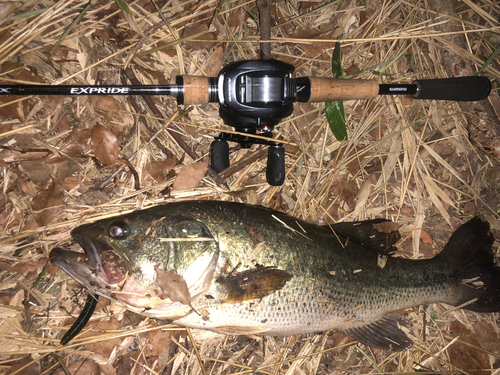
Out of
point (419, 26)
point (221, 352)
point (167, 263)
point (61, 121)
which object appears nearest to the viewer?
point (167, 263)

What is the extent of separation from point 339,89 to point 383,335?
2.26 metres

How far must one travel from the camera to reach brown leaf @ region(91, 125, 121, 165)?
106 inches

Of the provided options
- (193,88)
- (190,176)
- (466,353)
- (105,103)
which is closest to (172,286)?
(190,176)

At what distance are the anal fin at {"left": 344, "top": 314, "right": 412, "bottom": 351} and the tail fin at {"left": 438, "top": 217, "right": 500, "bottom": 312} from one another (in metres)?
0.75

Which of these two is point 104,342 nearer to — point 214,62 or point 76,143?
point 76,143

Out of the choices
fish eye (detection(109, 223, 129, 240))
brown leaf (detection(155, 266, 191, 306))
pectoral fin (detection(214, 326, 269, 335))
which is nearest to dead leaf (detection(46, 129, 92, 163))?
fish eye (detection(109, 223, 129, 240))

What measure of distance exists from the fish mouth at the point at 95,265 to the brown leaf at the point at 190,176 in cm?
88

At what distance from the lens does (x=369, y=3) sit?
10.7 feet

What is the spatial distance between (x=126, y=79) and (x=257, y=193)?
164 centimetres

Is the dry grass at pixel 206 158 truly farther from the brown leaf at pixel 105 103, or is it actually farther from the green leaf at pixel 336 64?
the green leaf at pixel 336 64

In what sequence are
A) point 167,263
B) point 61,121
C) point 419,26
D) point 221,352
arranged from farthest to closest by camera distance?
1. point 419,26
2. point 221,352
3. point 61,121
4. point 167,263

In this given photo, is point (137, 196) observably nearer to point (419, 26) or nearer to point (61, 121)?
point (61, 121)

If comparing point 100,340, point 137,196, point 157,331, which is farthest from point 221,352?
point 137,196

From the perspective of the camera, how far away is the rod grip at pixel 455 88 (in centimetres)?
267
